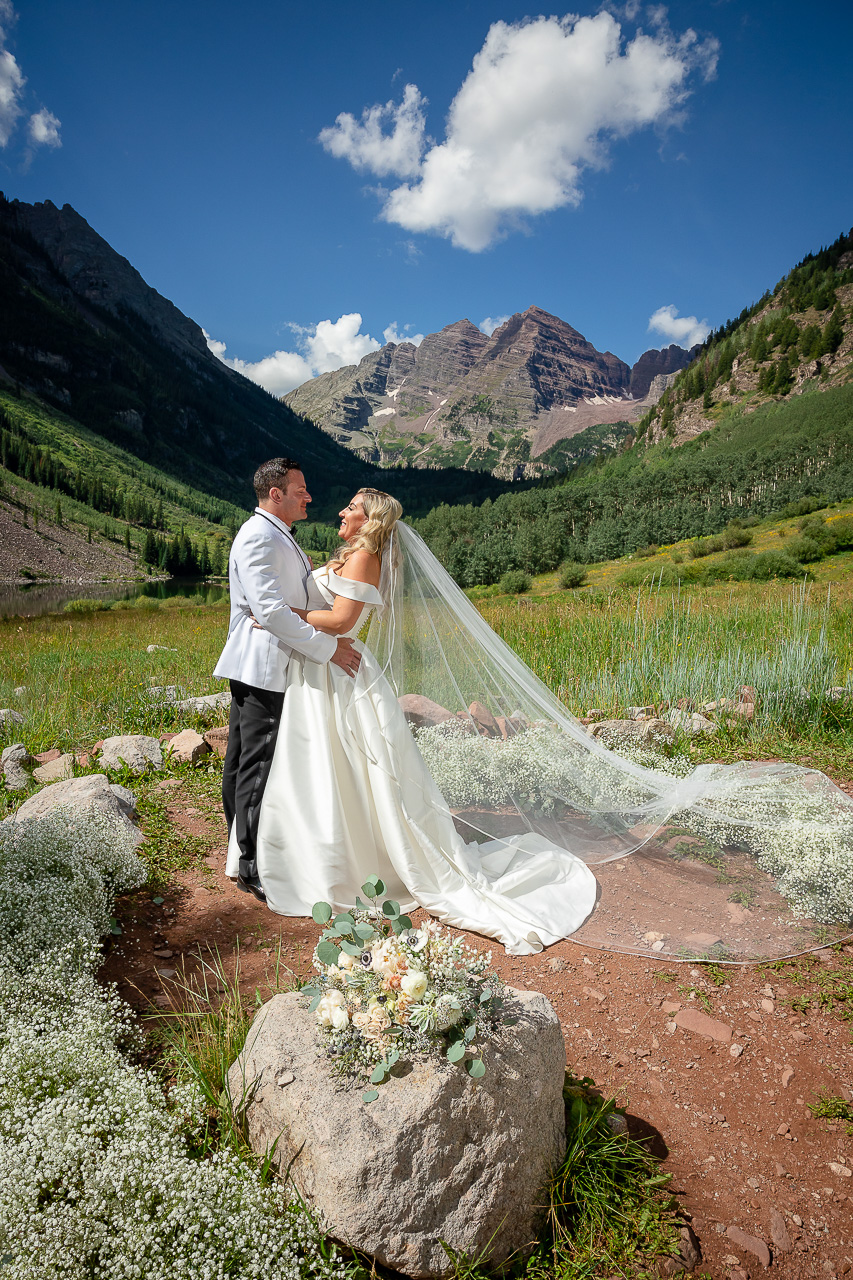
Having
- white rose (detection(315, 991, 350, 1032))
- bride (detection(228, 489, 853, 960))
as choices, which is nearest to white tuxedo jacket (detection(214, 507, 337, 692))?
bride (detection(228, 489, 853, 960))

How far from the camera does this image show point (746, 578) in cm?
2948

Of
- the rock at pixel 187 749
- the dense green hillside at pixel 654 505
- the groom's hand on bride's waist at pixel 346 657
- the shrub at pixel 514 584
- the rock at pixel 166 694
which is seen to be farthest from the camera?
the dense green hillside at pixel 654 505

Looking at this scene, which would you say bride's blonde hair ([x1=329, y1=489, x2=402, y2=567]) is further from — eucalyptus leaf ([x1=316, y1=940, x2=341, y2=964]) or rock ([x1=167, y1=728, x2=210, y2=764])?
rock ([x1=167, y1=728, x2=210, y2=764])

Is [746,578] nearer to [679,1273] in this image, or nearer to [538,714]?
[538,714]

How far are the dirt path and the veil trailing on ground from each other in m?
0.39

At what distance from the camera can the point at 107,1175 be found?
179 centimetres

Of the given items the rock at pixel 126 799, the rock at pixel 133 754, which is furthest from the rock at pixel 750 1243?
the rock at pixel 133 754

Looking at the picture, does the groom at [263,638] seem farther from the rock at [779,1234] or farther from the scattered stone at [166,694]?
the scattered stone at [166,694]

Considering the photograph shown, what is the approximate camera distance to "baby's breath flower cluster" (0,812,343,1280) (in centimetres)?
168

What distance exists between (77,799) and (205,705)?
4.03 meters

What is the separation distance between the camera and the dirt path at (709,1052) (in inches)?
84.8

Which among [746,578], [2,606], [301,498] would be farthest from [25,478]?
[301,498]

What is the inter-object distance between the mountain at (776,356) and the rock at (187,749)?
10906 centimetres

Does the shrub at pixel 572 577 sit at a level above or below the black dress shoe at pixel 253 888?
above
